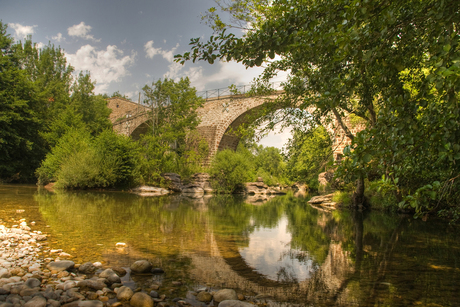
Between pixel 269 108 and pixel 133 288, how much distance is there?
24.5 feet

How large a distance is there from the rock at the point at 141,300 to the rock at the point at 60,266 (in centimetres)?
104

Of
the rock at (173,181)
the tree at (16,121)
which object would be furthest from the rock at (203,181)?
the tree at (16,121)

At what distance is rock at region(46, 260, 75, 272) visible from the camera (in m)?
3.00

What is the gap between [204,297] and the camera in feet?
8.53

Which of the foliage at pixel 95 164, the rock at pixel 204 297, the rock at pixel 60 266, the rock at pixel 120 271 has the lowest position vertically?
the rock at pixel 204 297

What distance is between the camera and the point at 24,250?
363cm

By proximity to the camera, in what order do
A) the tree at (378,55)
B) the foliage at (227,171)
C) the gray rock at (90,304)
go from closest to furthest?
the tree at (378,55), the gray rock at (90,304), the foliage at (227,171)

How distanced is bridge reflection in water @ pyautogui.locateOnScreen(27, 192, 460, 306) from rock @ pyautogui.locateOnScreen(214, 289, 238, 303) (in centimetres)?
27

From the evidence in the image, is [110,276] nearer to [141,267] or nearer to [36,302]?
[141,267]

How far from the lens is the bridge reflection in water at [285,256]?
297 centimetres

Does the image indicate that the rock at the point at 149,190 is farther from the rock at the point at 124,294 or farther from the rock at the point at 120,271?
the rock at the point at 124,294

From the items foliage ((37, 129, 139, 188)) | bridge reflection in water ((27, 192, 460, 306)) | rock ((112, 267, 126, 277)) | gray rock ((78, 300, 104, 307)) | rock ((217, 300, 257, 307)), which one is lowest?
bridge reflection in water ((27, 192, 460, 306))

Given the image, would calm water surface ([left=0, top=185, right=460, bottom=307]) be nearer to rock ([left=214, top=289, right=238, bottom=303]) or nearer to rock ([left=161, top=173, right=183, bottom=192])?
rock ([left=214, top=289, right=238, bottom=303])

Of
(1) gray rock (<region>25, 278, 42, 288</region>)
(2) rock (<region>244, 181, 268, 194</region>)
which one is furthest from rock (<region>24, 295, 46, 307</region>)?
(2) rock (<region>244, 181, 268, 194</region>)
